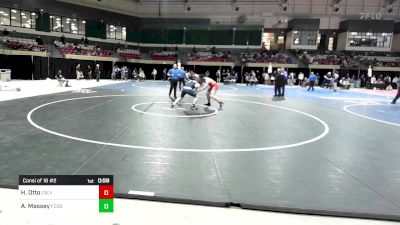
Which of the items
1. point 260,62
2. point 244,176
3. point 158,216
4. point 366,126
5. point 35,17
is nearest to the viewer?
point 158,216

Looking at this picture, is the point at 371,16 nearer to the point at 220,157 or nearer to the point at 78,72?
the point at 78,72

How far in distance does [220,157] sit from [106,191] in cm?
366

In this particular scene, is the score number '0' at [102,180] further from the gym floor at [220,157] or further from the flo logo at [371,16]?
the flo logo at [371,16]

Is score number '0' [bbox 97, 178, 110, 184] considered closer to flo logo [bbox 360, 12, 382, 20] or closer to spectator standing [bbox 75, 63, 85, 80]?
spectator standing [bbox 75, 63, 85, 80]

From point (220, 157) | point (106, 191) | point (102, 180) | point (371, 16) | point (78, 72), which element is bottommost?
point (220, 157)

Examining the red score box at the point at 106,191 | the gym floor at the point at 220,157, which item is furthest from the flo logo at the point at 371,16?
the red score box at the point at 106,191

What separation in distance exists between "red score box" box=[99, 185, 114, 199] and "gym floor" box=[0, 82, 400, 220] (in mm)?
1475

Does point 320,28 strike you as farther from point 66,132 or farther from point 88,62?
point 66,132

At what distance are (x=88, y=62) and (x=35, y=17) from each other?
268 inches

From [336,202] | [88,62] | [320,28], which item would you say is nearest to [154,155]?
[336,202]

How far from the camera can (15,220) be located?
11.1ft

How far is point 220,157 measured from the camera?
6.12m
